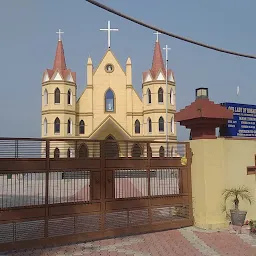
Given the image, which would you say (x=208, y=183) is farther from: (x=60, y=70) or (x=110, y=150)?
(x=60, y=70)

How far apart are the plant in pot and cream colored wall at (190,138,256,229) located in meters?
0.16

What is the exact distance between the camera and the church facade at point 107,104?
1335 inches

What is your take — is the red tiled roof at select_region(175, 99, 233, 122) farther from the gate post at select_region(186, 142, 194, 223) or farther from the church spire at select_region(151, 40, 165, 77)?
the church spire at select_region(151, 40, 165, 77)

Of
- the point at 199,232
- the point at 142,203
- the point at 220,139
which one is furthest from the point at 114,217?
the point at 220,139

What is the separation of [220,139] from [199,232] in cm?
292

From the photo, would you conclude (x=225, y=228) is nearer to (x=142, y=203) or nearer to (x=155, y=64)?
(x=142, y=203)

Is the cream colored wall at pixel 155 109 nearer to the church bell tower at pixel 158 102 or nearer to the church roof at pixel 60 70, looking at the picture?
the church bell tower at pixel 158 102

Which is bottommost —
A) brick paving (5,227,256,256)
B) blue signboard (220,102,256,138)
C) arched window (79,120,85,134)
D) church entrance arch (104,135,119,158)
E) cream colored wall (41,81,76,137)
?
brick paving (5,227,256,256)

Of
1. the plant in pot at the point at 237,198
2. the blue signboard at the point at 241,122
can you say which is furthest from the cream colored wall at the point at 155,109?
the plant in pot at the point at 237,198

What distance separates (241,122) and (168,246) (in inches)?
208

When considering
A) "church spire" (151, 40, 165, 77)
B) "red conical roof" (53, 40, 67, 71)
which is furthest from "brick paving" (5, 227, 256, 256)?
"red conical roof" (53, 40, 67, 71)

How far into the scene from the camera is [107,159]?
8.93 metres

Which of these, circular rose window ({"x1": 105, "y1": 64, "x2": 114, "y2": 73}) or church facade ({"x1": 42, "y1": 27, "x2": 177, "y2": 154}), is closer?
church facade ({"x1": 42, "y1": 27, "x2": 177, "y2": 154})

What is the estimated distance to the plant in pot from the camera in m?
9.77
